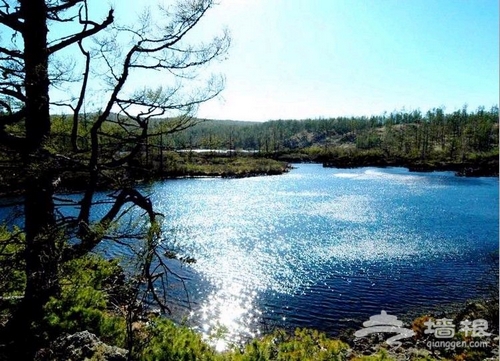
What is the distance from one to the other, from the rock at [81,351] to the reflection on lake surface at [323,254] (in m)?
2.23

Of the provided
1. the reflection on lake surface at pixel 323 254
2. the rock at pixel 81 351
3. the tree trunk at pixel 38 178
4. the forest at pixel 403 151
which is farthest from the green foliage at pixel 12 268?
the forest at pixel 403 151

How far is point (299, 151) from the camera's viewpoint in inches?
4633

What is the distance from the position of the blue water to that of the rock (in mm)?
1546

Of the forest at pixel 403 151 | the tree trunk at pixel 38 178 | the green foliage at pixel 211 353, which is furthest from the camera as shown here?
the forest at pixel 403 151

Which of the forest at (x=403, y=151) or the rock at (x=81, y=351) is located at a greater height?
the forest at (x=403, y=151)

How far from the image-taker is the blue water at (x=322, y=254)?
615 inches

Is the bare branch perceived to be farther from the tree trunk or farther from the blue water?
the blue water

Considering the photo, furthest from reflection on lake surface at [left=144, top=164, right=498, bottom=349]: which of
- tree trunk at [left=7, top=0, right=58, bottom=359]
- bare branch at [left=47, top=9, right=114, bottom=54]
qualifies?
bare branch at [left=47, top=9, right=114, bottom=54]

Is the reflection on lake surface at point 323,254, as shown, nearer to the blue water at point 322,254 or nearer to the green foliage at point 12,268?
the blue water at point 322,254

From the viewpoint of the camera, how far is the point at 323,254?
22500 millimetres

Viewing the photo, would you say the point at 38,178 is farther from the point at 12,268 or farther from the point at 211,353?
the point at 211,353

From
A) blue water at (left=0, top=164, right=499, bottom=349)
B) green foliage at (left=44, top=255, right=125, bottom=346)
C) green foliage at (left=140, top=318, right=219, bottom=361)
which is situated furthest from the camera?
blue water at (left=0, top=164, right=499, bottom=349)

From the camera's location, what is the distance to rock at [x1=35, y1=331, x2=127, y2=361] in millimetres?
5977

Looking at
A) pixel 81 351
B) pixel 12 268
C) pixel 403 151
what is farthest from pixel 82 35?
→ pixel 403 151
